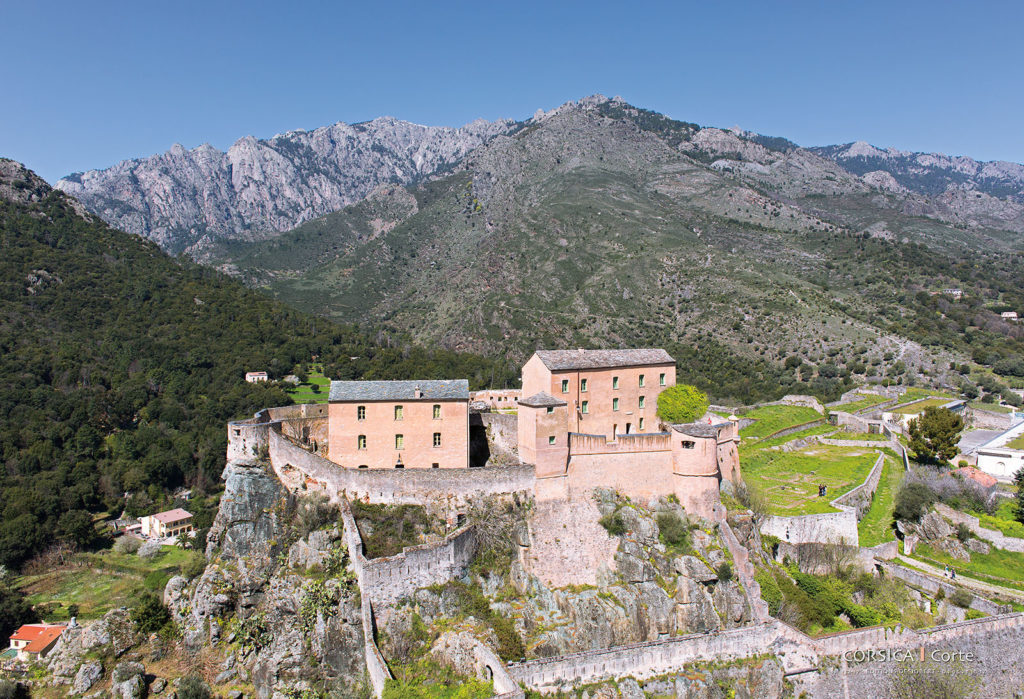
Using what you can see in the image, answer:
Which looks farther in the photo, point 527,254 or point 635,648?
point 527,254

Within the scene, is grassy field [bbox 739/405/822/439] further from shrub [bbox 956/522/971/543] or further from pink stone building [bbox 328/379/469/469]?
pink stone building [bbox 328/379/469/469]

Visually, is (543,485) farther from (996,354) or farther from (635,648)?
(996,354)

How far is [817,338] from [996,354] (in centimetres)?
2036

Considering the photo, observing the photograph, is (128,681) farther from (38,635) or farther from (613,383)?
(613,383)

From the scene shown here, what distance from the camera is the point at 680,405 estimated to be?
37.6 meters

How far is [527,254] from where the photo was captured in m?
123

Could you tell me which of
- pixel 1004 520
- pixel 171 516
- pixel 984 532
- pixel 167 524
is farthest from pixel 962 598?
pixel 171 516

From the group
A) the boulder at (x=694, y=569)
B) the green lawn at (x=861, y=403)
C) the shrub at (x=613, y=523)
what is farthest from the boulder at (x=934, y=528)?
the green lawn at (x=861, y=403)

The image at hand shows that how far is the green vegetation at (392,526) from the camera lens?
93.1 feet

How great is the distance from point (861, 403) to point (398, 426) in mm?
45301

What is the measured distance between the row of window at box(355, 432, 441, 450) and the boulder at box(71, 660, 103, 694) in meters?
15.9

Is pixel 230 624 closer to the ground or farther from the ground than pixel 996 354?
closer to the ground

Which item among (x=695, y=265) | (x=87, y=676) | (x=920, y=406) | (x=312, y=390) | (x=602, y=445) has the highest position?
(x=695, y=265)

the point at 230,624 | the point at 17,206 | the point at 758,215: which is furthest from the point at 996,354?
the point at 17,206
